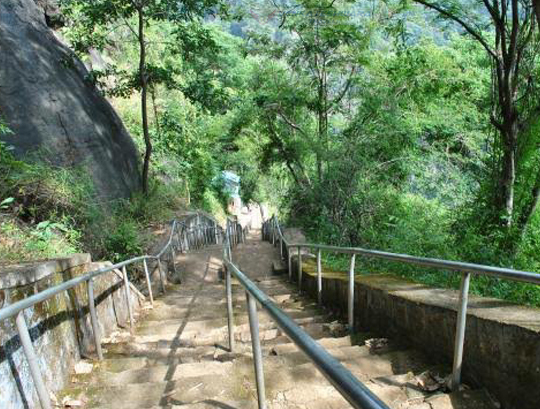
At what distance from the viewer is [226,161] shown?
22.5 meters

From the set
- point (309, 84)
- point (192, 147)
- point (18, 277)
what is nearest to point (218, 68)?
point (192, 147)

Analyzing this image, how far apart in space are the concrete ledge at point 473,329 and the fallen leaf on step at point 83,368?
98.5 inches

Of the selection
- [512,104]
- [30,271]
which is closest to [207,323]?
[30,271]

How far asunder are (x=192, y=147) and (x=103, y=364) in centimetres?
1445

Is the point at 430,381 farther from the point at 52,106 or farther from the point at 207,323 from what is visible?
the point at 52,106

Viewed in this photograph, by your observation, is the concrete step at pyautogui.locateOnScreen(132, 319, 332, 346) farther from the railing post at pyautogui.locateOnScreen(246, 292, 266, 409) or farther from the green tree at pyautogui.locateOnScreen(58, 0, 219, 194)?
the green tree at pyautogui.locateOnScreen(58, 0, 219, 194)

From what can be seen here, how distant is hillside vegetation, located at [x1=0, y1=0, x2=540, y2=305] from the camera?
574cm

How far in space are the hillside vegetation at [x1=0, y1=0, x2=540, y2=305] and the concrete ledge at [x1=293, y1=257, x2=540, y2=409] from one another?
62.5 inches

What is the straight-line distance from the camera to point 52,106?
910 cm

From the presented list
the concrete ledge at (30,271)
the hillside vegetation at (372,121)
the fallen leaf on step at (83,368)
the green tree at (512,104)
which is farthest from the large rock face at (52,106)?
the green tree at (512,104)

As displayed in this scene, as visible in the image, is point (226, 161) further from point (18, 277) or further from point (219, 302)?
point (18, 277)

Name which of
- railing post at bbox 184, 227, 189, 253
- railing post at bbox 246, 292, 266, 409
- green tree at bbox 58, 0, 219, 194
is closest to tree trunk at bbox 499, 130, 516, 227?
railing post at bbox 246, 292, 266, 409

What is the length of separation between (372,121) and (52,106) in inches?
292

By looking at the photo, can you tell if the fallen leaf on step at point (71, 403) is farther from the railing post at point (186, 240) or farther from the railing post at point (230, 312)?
the railing post at point (186, 240)
